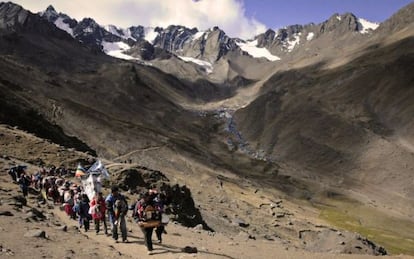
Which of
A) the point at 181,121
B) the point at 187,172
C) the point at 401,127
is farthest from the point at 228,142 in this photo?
the point at 187,172

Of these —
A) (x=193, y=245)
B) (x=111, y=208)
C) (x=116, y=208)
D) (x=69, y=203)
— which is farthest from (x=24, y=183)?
(x=193, y=245)

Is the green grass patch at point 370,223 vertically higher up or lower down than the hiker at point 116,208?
higher up

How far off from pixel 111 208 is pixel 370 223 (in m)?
75.1

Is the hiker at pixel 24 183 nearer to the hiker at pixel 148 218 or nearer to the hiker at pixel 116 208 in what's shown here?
the hiker at pixel 116 208

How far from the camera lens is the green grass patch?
74.1 m

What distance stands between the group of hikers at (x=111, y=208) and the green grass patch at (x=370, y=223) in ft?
161

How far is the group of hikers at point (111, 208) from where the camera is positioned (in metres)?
19.8

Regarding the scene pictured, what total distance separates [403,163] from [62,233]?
110m

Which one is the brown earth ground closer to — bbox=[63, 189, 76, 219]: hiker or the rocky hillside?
bbox=[63, 189, 76, 219]: hiker

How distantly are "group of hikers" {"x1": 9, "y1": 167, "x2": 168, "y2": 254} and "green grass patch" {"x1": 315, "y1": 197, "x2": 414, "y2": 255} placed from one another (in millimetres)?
49061

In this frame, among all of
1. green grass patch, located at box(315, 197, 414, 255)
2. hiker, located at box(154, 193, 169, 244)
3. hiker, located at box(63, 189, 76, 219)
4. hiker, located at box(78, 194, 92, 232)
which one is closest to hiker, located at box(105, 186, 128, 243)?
hiker, located at box(154, 193, 169, 244)

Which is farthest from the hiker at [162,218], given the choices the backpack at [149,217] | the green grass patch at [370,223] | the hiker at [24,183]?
the green grass patch at [370,223]

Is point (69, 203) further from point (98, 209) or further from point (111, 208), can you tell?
point (111, 208)

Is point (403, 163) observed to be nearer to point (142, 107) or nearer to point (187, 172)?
point (187, 172)
